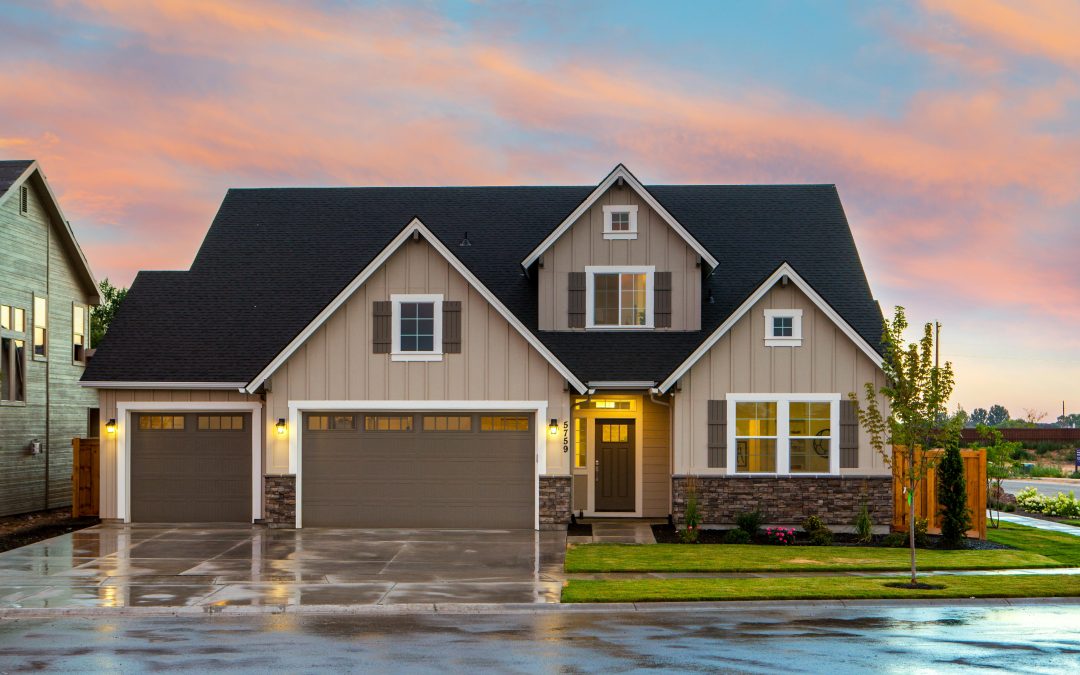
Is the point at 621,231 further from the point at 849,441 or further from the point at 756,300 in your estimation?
the point at 849,441

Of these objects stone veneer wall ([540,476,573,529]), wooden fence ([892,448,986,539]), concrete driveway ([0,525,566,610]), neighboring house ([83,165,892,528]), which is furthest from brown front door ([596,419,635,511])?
wooden fence ([892,448,986,539])

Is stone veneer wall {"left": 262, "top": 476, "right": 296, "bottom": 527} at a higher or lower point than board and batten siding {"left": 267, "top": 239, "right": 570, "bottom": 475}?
lower

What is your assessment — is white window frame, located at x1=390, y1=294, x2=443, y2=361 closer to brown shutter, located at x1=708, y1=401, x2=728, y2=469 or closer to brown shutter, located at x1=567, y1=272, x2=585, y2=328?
brown shutter, located at x1=567, y1=272, x2=585, y2=328

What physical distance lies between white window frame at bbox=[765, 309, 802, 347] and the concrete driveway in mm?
5987

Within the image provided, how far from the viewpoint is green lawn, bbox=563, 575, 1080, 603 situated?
49.6 feet

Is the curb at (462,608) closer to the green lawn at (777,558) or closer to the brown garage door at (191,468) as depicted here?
the green lawn at (777,558)

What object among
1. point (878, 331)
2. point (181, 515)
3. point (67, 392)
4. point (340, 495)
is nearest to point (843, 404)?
point (878, 331)

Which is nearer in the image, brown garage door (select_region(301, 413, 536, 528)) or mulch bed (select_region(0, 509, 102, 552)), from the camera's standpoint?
mulch bed (select_region(0, 509, 102, 552))

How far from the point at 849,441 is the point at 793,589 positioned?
805cm

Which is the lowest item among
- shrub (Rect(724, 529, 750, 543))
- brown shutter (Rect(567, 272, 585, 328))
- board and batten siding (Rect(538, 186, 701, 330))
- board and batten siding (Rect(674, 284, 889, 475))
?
shrub (Rect(724, 529, 750, 543))

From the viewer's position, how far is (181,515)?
24.9 meters

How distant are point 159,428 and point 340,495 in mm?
4578

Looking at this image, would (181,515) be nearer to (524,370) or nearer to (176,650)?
(524,370)

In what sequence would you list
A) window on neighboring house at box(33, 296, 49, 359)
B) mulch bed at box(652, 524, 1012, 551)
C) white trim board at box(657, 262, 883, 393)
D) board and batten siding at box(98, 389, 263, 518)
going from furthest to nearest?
1. window on neighboring house at box(33, 296, 49, 359)
2. board and batten siding at box(98, 389, 263, 518)
3. white trim board at box(657, 262, 883, 393)
4. mulch bed at box(652, 524, 1012, 551)
